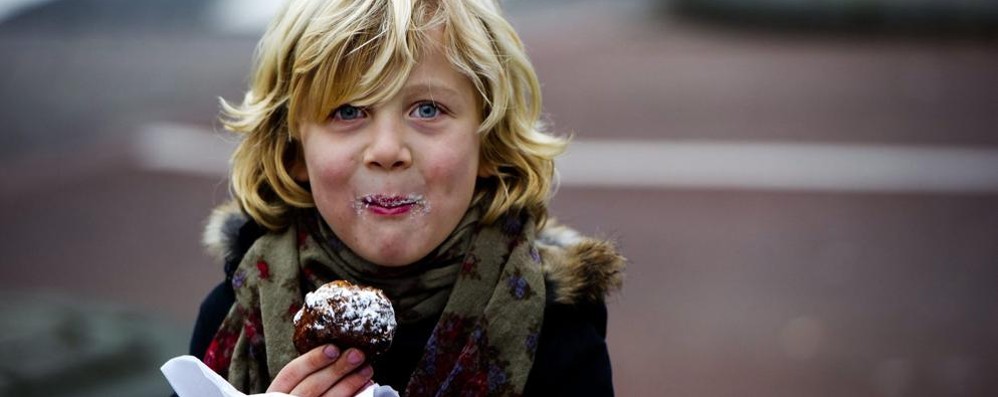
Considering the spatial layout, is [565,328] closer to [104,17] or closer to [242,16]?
[242,16]

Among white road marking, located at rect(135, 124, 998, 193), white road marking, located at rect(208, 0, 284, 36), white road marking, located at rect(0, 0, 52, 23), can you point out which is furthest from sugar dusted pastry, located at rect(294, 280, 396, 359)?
white road marking, located at rect(0, 0, 52, 23)

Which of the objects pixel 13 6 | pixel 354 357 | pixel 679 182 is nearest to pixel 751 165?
pixel 679 182

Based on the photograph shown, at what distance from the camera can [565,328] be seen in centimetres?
228

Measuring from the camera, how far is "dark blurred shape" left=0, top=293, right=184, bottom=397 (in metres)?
4.31

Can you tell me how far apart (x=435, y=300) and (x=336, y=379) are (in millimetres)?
310

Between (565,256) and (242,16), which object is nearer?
(565,256)

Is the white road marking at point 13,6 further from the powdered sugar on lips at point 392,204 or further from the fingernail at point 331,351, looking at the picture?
the fingernail at point 331,351

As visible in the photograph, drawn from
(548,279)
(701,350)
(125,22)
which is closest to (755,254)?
(701,350)

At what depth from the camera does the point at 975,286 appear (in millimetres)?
6957

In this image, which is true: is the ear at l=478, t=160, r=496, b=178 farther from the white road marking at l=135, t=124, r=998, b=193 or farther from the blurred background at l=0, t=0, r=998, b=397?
the white road marking at l=135, t=124, r=998, b=193

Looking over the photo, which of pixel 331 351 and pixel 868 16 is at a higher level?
pixel 868 16

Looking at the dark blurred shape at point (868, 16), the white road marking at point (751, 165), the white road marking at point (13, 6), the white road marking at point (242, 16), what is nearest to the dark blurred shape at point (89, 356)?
the white road marking at point (751, 165)

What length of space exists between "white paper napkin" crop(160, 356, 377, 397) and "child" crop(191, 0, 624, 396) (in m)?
0.15

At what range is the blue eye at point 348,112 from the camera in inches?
85.0
